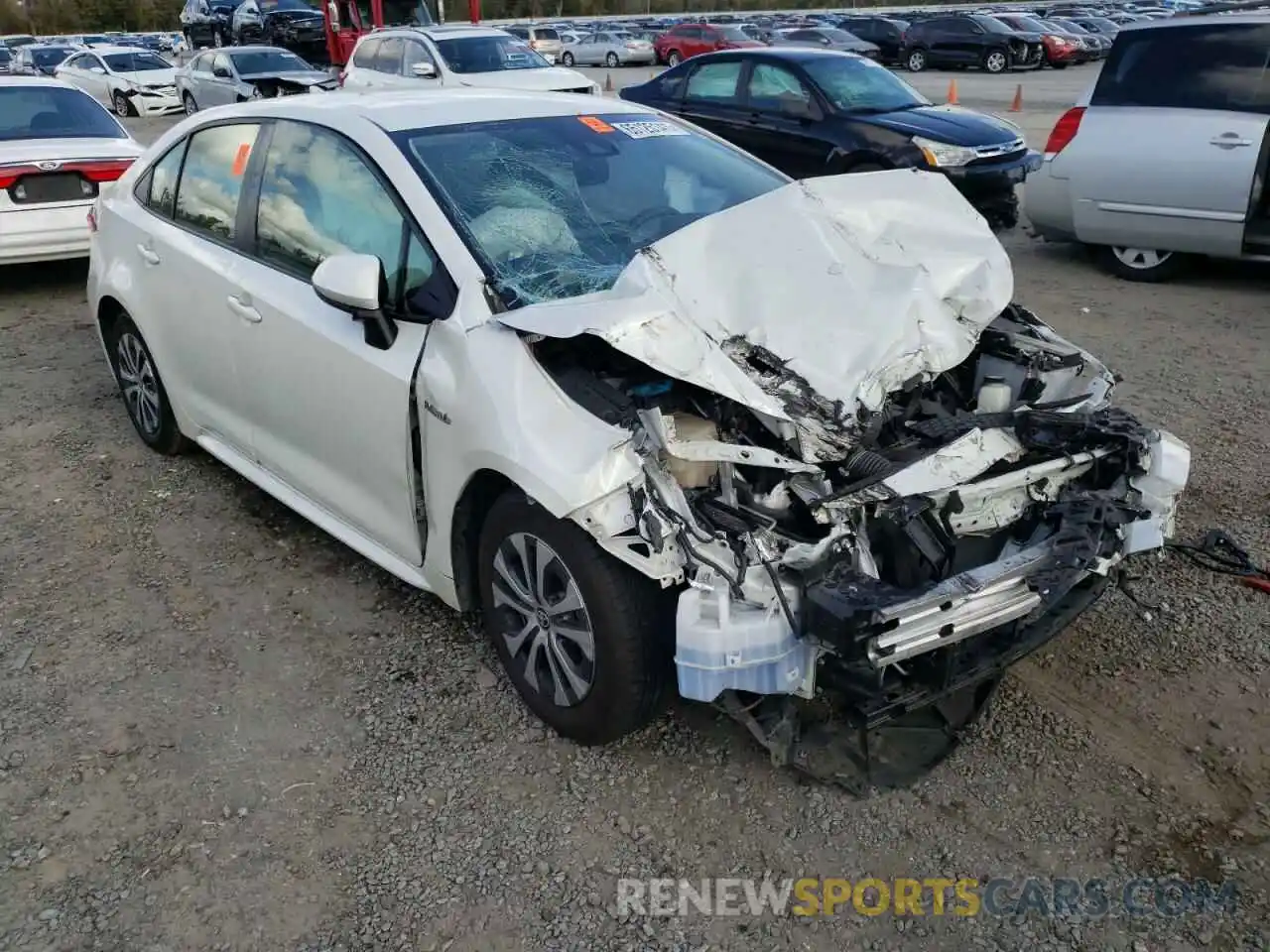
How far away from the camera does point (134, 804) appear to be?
296 centimetres

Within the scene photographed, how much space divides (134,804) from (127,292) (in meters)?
2.70

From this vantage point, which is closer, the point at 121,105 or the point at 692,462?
the point at 692,462

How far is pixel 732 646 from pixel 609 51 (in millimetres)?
36957

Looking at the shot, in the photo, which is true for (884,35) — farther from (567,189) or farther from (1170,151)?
(567,189)

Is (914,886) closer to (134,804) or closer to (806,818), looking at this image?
(806,818)

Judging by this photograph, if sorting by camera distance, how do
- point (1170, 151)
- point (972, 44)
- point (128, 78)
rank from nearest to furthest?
1. point (1170, 151)
2. point (128, 78)
3. point (972, 44)

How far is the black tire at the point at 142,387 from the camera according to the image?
16.1 ft

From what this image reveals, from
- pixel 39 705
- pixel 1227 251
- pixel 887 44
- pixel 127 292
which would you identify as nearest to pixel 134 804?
pixel 39 705

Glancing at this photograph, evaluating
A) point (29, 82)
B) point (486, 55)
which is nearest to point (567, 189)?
point (29, 82)

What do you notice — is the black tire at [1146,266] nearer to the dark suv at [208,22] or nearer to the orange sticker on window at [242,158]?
the orange sticker on window at [242,158]

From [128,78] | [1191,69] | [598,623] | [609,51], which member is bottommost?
[609,51]

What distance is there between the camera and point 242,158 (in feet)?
13.5

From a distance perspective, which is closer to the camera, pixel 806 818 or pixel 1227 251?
pixel 806 818

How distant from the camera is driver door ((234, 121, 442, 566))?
3.32 meters
